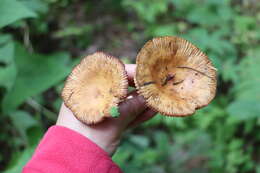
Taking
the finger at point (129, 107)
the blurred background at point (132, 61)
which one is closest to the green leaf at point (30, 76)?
the blurred background at point (132, 61)

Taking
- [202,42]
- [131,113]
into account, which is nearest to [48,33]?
[202,42]

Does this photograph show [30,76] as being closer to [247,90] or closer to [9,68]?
[9,68]

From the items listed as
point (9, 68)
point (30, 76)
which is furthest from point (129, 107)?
point (9, 68)

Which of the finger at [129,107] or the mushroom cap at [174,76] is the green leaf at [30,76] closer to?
the finger at [129,107]

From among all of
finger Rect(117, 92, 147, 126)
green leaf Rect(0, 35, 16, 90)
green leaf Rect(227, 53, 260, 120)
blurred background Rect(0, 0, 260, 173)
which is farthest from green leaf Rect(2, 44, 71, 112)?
green leaf Rect(227, 53, 260, 120)

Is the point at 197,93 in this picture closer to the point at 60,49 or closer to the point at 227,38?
the point at 227,38

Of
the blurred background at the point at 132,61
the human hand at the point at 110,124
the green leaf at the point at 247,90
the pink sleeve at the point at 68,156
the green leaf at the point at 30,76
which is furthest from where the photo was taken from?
the green leaf at the point at 247,90

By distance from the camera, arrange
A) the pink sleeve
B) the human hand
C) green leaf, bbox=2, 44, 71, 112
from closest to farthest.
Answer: the pink sleeve
the human hand
green leaf, bbox=2, 44, 71, 112

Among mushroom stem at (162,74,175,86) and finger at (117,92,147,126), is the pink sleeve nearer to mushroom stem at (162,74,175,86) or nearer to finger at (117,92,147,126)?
finger at (117,92,147,126)

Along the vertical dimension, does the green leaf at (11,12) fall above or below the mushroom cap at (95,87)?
above
